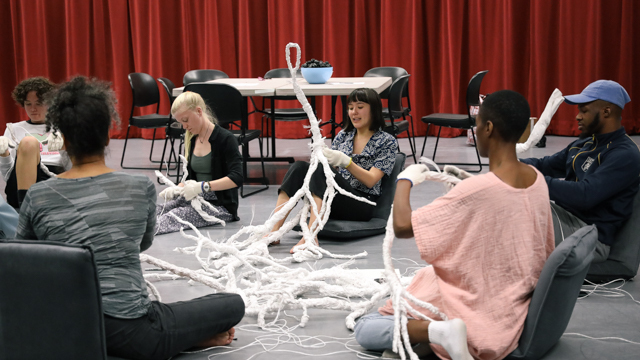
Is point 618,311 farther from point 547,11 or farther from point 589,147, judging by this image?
point 547,11

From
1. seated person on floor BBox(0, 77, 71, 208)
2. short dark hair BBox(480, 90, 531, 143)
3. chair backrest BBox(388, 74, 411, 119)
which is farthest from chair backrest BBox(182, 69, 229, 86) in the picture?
short dark hair BBox(480, 90, 531, 143)

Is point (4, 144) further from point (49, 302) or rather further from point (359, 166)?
point (49, 302)

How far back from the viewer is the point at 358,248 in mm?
3402

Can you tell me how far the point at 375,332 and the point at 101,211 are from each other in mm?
955

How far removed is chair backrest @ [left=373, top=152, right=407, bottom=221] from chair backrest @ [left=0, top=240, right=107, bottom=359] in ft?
7.22

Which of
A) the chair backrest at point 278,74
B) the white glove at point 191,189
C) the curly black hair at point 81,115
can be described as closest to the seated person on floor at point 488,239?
the curly black hair at point 81,115

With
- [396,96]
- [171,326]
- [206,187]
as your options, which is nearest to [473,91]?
[396,96]

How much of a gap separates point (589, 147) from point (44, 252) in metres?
2.25

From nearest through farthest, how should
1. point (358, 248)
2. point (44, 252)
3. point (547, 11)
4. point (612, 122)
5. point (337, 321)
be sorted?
point (44, 252) → point (337, 321) → point (612, 122) → point (358, 248) → point (547, 11)

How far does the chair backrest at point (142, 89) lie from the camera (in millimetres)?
6047

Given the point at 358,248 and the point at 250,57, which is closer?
the point at 358,248

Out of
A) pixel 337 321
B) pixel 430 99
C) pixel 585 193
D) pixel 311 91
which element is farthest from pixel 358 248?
pixel 430 99

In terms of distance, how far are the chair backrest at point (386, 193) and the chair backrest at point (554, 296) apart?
167cm

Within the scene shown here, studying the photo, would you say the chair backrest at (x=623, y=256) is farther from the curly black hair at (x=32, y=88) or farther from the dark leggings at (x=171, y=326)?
the curly black hair at (x=32, y=88)
